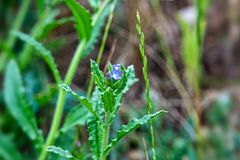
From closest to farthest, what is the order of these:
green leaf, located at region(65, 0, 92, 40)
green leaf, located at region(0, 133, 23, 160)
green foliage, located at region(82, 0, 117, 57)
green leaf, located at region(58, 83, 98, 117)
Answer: green leaf, located at region(58, 83, 98, 117) < green leaf, located at region(65, 0, 92, 40) < green foliage, located at region(82, 0, 117, 57) < green leaf, located at region(0, 133, 23, 160)

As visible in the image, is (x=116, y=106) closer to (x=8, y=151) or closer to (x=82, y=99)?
(x=82, y=99)

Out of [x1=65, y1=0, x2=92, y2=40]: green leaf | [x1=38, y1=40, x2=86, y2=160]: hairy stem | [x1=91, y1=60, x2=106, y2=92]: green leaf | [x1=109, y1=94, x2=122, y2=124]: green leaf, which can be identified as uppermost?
[x1=65, y1=0, x2=92, y2=40]: green leaf

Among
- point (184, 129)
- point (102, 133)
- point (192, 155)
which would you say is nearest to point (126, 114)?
point (184, 129)

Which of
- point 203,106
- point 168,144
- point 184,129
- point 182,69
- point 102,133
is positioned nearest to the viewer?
point 102,133

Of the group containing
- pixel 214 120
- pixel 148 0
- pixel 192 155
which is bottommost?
pixel 192 155

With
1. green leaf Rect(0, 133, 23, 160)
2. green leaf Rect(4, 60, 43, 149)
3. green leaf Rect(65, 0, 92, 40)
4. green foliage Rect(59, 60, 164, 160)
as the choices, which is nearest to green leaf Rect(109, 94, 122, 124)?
green foliage Rect(59, 60, 164, 160)

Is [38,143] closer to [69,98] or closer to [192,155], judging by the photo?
[69,98]

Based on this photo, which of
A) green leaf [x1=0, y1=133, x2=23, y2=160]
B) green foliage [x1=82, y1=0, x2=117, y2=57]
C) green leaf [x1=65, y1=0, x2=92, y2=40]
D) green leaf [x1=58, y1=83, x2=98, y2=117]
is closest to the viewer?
green leaf [x1=58, y1=83, x2=98, y2=117]

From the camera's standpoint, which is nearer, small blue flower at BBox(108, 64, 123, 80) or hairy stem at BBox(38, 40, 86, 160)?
small blue flower at BBox(108, 64, 123, 80)

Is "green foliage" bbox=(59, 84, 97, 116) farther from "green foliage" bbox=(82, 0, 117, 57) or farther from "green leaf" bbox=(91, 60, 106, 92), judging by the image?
"green foliage" bbox=(82, 0, 117, 57)
